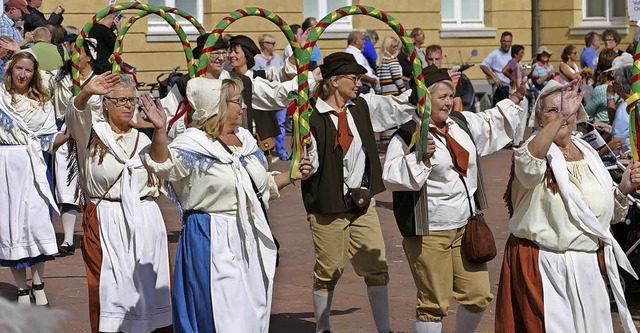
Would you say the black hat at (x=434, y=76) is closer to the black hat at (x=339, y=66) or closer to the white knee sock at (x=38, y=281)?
the black hat at (x=339, y=66)

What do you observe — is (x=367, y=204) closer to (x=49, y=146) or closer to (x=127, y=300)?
(x=127, y=300)

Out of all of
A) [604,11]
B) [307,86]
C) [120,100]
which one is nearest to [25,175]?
[120,100]

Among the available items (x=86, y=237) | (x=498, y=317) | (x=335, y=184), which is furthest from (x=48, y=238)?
(x=498, y=317)

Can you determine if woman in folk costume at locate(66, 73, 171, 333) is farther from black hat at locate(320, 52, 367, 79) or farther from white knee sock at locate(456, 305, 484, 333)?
white knee sock at locate(456, 305, 484, 333)

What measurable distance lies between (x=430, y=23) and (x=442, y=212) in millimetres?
17358

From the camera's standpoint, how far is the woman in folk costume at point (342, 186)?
300 inches

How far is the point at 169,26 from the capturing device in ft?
71.5

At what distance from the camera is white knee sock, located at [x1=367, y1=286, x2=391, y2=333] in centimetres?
772

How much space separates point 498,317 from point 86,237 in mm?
2452

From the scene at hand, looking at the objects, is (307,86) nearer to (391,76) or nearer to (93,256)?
(93,256)

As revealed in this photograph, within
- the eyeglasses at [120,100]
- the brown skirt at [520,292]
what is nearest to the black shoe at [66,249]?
the eyeglasses at [120,100]

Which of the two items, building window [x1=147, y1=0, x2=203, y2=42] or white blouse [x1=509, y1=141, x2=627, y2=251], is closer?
white blouse [x1=509, y1=141, x2=627, y2=251]

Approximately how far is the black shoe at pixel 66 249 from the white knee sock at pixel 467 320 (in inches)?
195

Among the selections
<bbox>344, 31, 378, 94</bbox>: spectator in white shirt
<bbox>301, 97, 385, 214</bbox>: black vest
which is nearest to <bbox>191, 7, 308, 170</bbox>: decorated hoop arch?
<bbox>301, 97, 385, 214</bbox>: black vest
